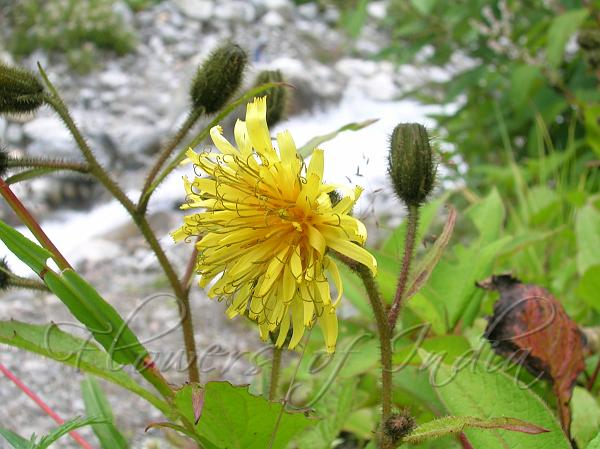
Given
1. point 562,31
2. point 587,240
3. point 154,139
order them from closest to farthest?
point 587,240 → point 562,31 → point 154,139

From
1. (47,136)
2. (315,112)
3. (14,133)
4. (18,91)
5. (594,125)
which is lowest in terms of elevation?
(594,125)

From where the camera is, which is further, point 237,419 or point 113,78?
point 113,78

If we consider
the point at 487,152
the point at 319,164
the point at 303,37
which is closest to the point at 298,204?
the point at 319,164

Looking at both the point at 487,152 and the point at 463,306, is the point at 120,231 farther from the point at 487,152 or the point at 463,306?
the point at 463,306

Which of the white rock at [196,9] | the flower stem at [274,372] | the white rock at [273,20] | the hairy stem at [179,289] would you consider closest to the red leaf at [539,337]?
the flower stem at [274,372]

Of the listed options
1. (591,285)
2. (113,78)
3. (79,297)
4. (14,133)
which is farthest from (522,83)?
(113,78)

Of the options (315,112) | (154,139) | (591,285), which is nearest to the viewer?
(591,285)

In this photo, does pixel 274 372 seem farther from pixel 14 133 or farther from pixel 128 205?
pixel 14 133

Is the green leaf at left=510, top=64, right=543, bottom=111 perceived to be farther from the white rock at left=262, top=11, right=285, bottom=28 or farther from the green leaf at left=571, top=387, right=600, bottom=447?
the white rock at left=262, top=11, right=285, bottom=28
